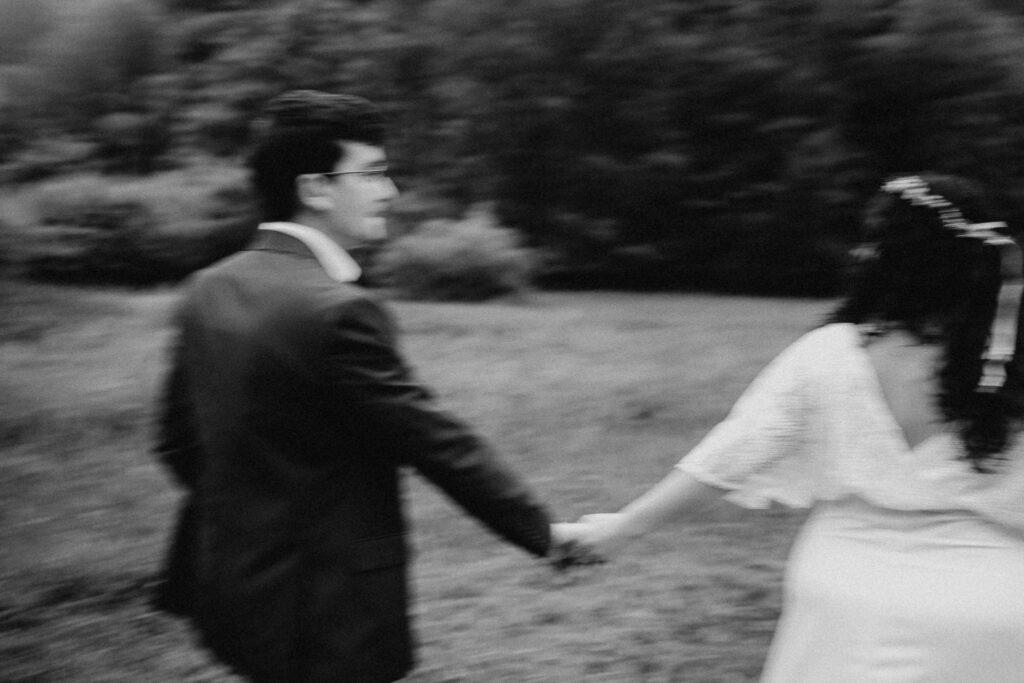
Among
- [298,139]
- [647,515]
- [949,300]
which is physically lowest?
[647,515]

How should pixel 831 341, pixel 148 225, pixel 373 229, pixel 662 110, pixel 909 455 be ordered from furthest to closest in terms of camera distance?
pixel 662 110 → pixel 148 225 → pixel 373 229 → pixel 831 341 → pixel 909 455

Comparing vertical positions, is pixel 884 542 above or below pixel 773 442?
below

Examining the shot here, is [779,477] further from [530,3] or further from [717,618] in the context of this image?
[530,3]

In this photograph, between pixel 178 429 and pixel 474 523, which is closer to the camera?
pixel 178 429

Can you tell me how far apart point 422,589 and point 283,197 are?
3.03 m

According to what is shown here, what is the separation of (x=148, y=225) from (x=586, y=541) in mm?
12963

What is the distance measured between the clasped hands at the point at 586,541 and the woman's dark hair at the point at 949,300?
0.80m

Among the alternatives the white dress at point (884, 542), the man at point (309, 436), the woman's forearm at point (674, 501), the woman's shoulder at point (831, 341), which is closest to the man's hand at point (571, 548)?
the woman's forearm at point (674, 501)

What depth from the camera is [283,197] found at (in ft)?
8.00

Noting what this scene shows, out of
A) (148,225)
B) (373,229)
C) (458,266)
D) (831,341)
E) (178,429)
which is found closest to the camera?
(831,341)

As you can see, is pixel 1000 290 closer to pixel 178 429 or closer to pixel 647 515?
pixel 647 515

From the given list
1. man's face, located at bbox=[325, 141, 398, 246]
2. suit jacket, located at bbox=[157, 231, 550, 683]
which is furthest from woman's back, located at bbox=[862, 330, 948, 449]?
man's face, located at bbox=[325, 141, 398, 246]

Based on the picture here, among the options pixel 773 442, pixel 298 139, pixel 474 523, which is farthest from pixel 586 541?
pixel 474 523

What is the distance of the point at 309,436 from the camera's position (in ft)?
7.41
